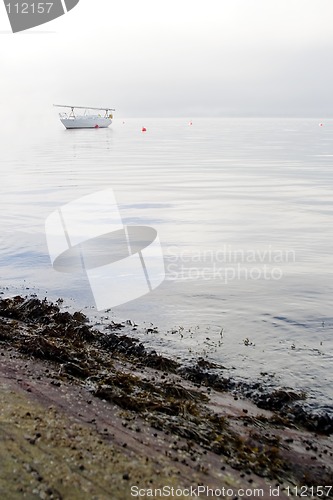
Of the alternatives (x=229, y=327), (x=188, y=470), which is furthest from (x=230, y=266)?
(x=188, y=470)

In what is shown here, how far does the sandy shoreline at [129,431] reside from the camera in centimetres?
440

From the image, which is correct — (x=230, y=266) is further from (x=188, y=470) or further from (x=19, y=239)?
(x=188, y=470)

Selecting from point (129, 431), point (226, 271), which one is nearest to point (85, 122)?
point (226, 271)

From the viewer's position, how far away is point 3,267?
43.6 ft

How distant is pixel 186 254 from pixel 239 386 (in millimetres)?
7913

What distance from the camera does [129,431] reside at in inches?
209
